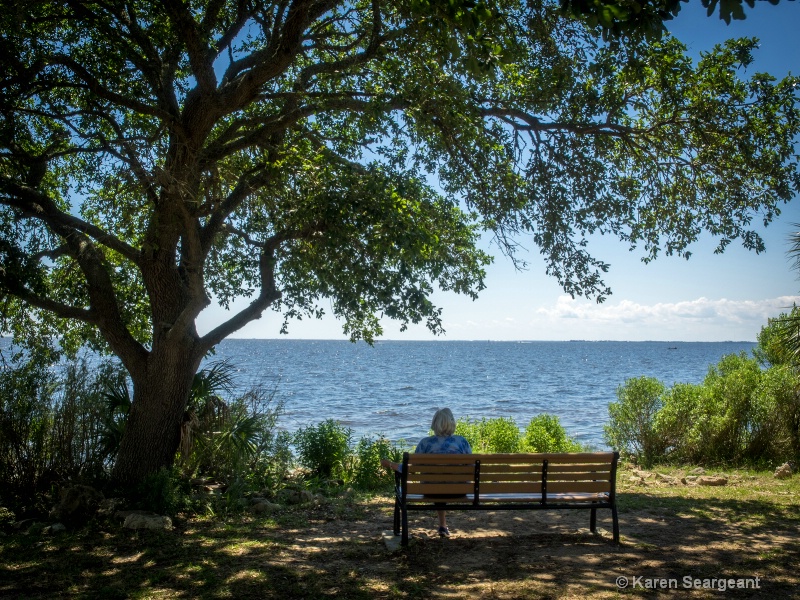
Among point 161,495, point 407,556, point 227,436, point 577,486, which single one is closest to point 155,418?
point 161,495

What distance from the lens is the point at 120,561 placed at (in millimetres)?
5840

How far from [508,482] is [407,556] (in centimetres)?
115

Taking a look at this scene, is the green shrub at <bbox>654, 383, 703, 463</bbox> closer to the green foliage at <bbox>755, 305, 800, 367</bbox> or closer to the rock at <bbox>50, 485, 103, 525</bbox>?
the green foliage at <bbox>755, 305, 800, 367</bbox>

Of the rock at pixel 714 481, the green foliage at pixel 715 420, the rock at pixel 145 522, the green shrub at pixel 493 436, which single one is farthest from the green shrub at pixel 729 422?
the rock at pixel 145 522

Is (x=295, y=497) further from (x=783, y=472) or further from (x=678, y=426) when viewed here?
(x=678, y=426)

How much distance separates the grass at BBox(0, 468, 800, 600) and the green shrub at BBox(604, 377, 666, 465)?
528 cm

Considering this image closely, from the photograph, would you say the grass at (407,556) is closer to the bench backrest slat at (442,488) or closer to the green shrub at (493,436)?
the bench backrest slat at (442,488)

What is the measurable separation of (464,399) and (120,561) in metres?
30.9

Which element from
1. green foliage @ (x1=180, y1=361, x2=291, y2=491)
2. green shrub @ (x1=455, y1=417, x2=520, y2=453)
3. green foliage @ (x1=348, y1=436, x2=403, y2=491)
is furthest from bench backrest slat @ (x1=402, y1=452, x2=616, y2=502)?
green shrub @ (x1=455, y1=417, x2=520, y2=453)

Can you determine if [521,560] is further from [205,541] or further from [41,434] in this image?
[41,434]

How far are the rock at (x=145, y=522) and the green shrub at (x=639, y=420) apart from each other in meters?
9.50

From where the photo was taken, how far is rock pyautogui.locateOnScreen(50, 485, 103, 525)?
23.4 feet

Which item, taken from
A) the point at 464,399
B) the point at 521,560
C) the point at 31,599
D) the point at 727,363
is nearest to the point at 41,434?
the point at 31,599

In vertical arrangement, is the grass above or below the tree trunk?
below
